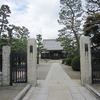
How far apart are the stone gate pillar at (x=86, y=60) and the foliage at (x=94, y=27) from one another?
9.25m

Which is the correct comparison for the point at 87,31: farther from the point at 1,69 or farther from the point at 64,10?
the point at 1,69

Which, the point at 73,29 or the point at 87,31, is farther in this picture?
the point at 73,29

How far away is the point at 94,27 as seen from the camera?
82.6 feet

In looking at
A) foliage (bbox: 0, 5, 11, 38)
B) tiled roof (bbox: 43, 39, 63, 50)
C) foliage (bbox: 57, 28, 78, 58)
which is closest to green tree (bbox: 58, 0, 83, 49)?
foliage (bbox: 57, 28, 78, 58)

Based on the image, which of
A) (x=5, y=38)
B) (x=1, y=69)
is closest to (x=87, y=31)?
(x=1, y=69)

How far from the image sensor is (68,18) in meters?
35.4

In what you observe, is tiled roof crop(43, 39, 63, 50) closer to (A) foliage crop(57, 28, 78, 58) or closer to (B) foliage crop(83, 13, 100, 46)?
(A) foliage crop(57, 28, 78, 58)

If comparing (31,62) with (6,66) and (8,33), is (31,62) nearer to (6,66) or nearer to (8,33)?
(6,66)

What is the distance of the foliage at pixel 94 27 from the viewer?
966 inches

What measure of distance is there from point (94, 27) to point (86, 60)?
10269 mm

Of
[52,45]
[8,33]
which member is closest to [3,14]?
[8,33]

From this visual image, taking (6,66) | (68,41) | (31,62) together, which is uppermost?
(68,41)

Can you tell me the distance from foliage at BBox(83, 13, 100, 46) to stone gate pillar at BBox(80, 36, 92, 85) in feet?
30.3

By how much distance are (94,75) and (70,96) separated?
4.70 metres
